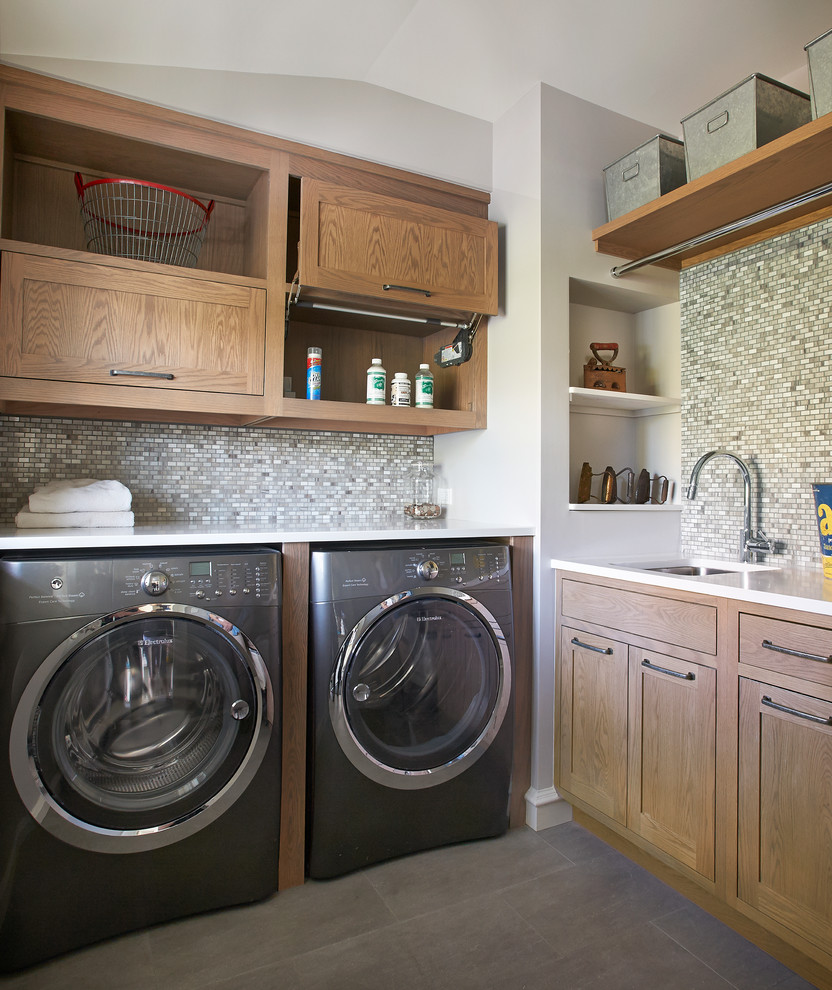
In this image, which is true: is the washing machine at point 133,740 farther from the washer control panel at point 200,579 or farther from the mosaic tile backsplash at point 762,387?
the mosaic tile backsplash at point 762,387

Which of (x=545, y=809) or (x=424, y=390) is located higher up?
(x=424, y=390)

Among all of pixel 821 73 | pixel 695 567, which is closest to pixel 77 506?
pixel 695 567

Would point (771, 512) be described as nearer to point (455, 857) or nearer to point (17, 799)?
point (455, 857)

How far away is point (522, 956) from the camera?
1.61m

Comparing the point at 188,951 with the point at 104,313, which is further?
the point at 104,313

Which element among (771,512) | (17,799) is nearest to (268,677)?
(17,799)

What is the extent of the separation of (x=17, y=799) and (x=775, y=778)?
1812mm

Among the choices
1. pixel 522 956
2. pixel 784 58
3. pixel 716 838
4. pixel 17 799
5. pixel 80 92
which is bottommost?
pixel 522 956

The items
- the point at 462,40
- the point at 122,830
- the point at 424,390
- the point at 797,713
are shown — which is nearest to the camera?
the point at 797,713

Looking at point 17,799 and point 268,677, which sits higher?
point 268,677

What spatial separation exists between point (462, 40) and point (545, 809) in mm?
2649

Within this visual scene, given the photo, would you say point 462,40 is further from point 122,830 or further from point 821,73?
point 122,830

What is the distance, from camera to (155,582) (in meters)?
1.64

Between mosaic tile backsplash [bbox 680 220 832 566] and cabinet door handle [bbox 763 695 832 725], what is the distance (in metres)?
0.79
